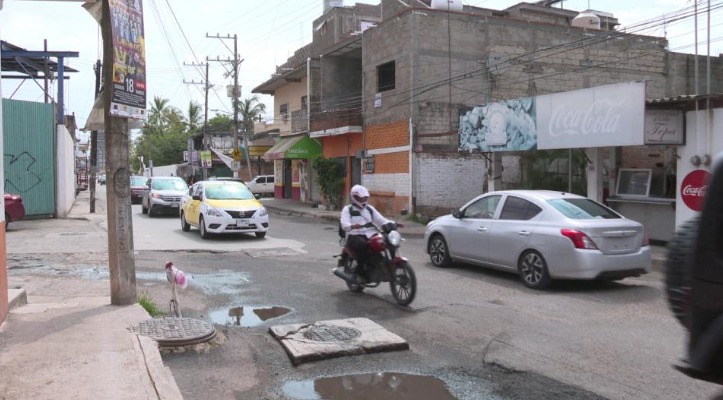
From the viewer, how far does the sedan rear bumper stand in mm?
8469

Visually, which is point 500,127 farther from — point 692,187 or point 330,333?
point 330,333

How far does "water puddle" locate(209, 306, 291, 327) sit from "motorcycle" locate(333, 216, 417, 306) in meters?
1.23

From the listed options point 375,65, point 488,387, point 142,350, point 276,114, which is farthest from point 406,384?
point 276,114

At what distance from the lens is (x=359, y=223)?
826 centimetres

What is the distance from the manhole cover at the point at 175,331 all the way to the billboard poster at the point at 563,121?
10218 millimetres

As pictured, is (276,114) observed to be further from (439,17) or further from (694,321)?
(694,321)

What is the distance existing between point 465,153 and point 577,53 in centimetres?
729

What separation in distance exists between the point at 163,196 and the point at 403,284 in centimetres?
1680

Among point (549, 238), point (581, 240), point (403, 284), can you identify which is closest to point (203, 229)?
point (403, 284)

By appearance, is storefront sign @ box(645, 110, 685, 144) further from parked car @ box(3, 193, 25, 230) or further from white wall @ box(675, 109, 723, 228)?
parked car @ box(3, 193, 25, 230)

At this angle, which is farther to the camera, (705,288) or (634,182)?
(634,182)

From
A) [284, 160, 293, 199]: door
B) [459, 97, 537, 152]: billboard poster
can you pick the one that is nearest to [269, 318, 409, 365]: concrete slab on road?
[459, 97, 537, 152]: billboard poster

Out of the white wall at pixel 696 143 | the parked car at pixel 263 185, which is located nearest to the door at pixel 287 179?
the parked car at pixel 263 185

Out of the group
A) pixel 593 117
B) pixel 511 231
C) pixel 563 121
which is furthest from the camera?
pixel 563 121
